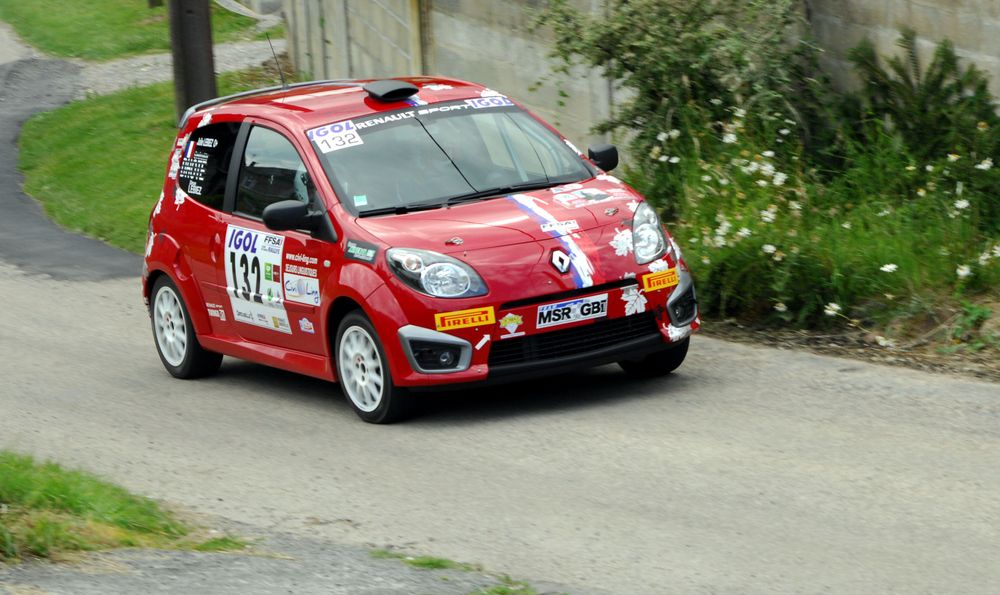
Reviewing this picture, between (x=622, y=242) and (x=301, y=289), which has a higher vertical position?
(x=622, y=242)

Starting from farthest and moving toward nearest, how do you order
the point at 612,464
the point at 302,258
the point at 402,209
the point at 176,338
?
the point at 176,338, the point at 302,258, the point at 402,209, the point at 612,464

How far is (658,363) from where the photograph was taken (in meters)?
9.34

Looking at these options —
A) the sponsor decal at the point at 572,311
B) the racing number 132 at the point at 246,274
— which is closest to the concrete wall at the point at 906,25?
the sponsor decal at the point at 572,311

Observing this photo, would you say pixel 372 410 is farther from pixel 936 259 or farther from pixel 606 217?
pixel 936 259

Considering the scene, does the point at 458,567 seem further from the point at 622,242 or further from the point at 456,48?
the point at 456,48

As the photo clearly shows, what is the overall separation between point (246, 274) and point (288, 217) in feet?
3.18

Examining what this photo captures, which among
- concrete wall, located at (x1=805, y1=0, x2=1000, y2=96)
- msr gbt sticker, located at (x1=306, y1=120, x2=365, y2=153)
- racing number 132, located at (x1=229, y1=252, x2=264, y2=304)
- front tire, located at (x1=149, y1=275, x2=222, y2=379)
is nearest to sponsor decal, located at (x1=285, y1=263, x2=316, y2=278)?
racing number 132, located at (x1=229, y1=252, x2=264, y2=304)

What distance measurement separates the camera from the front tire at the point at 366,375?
855cm

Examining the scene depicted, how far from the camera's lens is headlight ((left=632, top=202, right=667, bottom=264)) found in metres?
8.73

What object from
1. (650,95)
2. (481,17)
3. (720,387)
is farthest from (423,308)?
(481,17)

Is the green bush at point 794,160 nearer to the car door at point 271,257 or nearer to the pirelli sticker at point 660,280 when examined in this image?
the pirelli sticker at point 660,280

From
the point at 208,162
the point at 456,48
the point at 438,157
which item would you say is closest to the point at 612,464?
the point at 438,157

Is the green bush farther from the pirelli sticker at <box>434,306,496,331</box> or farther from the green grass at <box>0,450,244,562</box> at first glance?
the green grass at <box>0,450,244,562</box>

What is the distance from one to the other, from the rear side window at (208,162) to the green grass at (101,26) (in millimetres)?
25978
